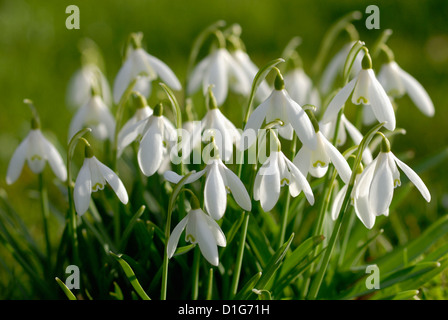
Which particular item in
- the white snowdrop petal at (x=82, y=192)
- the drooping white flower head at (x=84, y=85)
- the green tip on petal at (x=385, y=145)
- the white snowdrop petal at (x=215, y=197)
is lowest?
the white snowdrop petal at (x=215, y=197)

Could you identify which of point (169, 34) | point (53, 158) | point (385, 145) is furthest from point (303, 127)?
point (169, 34)

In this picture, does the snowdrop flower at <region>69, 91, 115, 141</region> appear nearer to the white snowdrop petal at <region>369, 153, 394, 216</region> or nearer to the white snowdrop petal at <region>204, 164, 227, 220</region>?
the white snowdrop petal at <region>204, 164, 227, 220</region>

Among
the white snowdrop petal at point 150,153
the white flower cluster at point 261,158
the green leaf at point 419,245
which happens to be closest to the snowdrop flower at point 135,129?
the white flower cluster at point 261,158

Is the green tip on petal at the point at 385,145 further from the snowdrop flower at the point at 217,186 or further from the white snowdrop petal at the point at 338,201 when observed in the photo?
the snowdrop flower at the point at 217,186

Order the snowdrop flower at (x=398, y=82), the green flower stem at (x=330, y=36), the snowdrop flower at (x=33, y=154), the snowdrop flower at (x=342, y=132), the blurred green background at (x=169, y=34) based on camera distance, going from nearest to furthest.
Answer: the snowdrop flower at (x=342, y=132) → the snowdrop flower at (x=33, y=154) → the snowdrop flower at (x=398, y=82) → the green flower stem at (x=330, y=36) → the blurred green background at (x=169, y=34)

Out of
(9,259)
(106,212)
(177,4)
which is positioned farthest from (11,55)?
(106,212)

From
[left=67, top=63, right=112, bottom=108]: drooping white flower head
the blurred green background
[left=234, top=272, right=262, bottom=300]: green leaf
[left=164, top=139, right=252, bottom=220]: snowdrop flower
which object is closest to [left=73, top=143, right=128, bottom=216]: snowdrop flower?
[left=164, top=139, right=252, bottom=220]: snowdrop flower
